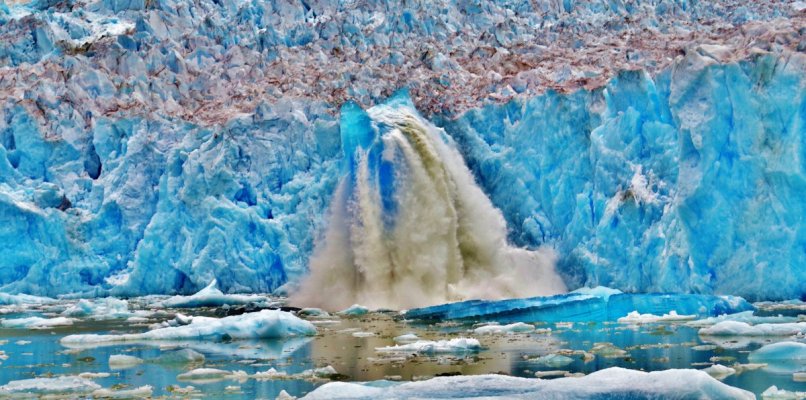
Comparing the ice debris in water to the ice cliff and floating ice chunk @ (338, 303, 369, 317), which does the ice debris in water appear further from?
floating ice chunk @ (338, 303, 369, 317)

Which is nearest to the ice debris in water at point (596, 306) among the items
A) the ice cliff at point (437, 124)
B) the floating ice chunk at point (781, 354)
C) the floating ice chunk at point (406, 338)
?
the ice cliff at point (437, 124)

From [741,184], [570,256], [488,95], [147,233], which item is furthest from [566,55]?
[147,233]

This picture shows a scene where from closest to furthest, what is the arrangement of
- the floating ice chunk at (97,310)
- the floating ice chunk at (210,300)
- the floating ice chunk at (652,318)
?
the floating ice chunk at (652,318) < the floating ice chunk at (97,310) < the floating ice chunk at (210,300)

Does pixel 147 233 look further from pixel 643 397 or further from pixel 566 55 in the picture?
pixel 643 397

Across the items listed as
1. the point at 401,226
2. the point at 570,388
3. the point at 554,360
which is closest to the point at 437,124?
the point at 401,226

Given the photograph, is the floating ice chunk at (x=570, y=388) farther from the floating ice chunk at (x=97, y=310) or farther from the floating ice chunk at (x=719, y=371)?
the floating ice chunk at (x=97, y=310)

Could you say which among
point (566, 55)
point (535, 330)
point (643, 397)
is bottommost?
point (643, 397)
